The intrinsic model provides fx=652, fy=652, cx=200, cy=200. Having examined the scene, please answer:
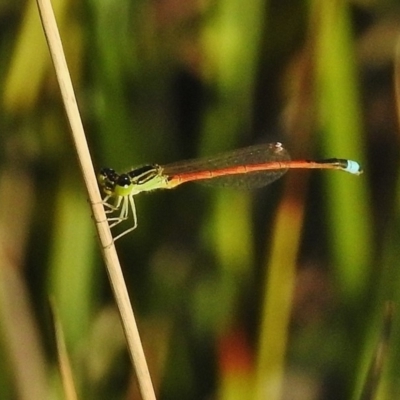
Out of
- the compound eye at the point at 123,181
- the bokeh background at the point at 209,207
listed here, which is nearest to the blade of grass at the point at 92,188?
the compound eye at the point at 123,181

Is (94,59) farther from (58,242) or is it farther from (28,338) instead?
(28,338)

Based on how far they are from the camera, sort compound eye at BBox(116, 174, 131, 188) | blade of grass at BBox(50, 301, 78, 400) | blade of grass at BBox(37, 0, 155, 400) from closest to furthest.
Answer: blade of grass at BBox(37, 0, 155, 400) → compound eye at BBox(116, 174, 131, 188) → blade of grass at BBox(50, 301, 78, 400)

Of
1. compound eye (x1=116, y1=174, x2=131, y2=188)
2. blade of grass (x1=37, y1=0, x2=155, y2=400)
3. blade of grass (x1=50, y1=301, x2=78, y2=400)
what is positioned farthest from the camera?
blade of grass (x1=50, y1=301, x2=78, y2=400)

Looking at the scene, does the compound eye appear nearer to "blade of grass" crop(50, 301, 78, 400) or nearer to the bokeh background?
the bokeh background

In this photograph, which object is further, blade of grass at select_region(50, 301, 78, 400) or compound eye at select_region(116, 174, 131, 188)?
blade of grass at select_region(50, 301, 78, 400)

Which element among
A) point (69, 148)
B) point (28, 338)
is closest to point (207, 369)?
point (28, 338)

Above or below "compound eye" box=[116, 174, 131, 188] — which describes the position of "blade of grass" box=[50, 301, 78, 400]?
below

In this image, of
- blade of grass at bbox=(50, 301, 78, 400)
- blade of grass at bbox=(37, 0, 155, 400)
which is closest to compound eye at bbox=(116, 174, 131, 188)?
blade of grass at bbox=(37, 0, 155, 400)
